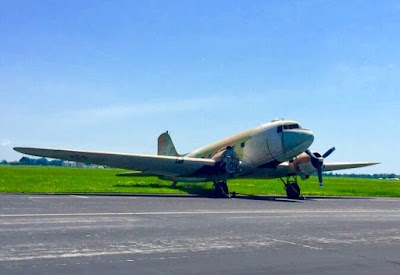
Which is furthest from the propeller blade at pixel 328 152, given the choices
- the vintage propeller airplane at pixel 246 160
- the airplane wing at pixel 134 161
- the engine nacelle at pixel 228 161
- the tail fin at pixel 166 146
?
the tail fin at pixel 166 146


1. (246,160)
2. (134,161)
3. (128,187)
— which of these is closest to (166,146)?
(128,187)

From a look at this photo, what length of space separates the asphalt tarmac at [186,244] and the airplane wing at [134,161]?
13113 millimetres

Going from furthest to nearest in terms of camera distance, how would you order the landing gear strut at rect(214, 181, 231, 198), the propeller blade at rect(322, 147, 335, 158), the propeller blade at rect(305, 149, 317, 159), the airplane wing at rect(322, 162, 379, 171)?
1. the airplane wing at rect(322, 162, 379, 171)
2. the propeller blade at rect(322, 147, 335, 158)
3. the propeller blade at rect(305, 149, 317, 159)
4. the landing gear strut at rect(214, 181, 231, 198)

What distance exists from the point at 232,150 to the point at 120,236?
2503 cm

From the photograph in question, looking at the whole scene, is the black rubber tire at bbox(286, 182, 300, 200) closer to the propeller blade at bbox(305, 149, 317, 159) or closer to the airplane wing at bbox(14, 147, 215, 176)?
the propeller blade at bbox(305, 149, 317, 159)

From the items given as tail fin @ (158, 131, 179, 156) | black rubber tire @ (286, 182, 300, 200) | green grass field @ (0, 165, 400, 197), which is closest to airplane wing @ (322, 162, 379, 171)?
green grass field @ (0, 165, 400, 197)

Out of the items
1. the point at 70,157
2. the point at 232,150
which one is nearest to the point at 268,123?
the point at 232,150

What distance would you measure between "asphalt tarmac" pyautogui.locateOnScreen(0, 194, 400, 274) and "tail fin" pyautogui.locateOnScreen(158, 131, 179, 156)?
3071 centimetres

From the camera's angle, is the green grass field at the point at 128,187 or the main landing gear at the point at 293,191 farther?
the green grass field at the point at 128,187

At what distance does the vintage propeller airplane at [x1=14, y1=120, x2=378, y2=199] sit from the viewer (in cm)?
3572

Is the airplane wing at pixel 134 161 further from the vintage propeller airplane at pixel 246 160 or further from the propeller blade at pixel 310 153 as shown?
the propeller blade at pixel 310 153

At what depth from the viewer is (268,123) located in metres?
38.1

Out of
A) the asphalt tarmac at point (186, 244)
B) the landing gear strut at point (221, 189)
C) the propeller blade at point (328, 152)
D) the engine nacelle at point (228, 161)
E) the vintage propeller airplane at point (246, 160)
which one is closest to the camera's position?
the asphalt tarmac at point (186, 244)

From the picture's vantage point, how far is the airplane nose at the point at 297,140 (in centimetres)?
3572
